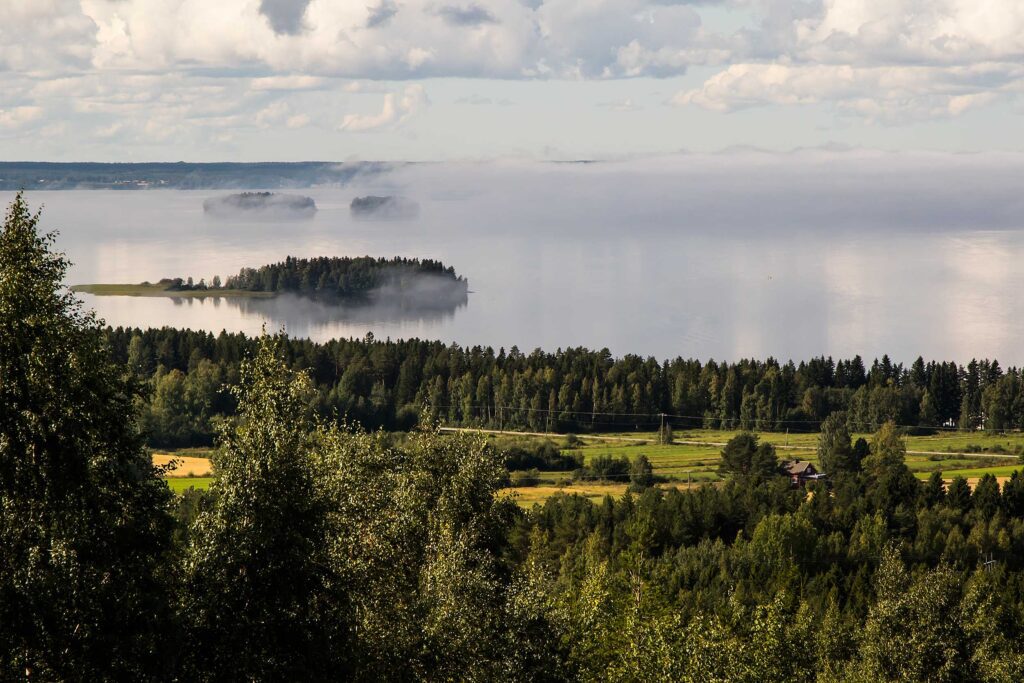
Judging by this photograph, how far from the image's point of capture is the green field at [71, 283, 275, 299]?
168 meters

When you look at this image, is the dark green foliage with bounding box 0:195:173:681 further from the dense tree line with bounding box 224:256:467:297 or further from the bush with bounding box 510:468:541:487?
the dense tree line with bounding box 224:256:467:297

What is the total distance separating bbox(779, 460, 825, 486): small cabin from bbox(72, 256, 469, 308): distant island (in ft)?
350

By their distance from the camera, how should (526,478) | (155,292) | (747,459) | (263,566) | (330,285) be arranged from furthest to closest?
(330,285) < (155,292) < (747,459) < (526,478) < (263,566)

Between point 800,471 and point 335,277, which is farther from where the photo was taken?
point 335,277

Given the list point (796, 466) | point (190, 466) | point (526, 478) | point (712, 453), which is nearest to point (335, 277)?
point (712, 453)

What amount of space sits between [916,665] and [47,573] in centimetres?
2066

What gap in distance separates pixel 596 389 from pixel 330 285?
8763 cm

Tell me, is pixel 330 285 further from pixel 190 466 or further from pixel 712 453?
pixel 190 466

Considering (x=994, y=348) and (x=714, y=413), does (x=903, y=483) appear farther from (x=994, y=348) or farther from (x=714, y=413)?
(x=994, y=348)

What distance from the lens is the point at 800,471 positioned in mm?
67625

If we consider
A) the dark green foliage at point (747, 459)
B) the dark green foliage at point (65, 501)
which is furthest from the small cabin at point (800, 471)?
the dark green foliage at point (65, 501)

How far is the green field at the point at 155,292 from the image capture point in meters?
168

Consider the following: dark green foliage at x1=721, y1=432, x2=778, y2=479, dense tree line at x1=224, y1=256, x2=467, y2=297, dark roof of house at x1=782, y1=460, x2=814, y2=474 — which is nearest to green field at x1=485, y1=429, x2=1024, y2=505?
dark green foliage at x1=721, y1=432, x2=778, y2=479

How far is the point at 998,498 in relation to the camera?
171 ft
